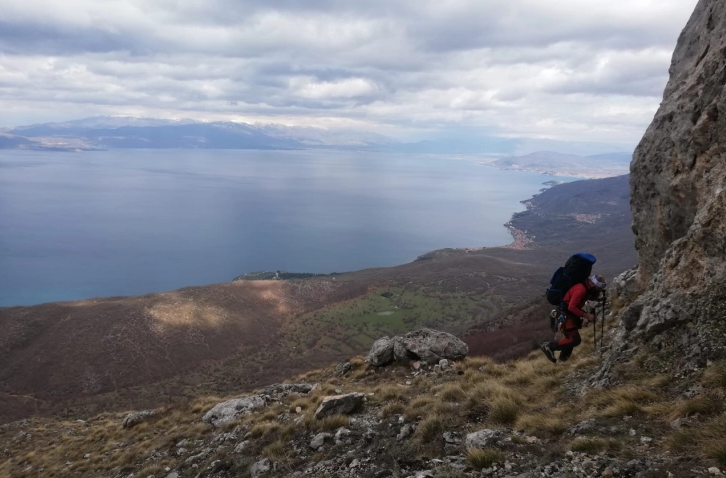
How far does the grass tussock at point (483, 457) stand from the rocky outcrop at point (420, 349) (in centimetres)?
836

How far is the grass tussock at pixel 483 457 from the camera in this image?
5.42m

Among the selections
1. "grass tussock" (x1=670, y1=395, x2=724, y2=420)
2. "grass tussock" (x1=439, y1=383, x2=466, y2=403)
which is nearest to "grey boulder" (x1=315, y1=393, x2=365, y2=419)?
"grass tussock" (x1=439, y1=383, x2=466, y2=403)

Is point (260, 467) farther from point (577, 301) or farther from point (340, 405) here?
point (577, 301)

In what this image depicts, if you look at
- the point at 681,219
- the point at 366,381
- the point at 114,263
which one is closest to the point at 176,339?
the point at 366,381

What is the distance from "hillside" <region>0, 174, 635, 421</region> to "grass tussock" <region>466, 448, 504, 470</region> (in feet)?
35.1

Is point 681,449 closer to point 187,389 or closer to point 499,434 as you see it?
point 499,434

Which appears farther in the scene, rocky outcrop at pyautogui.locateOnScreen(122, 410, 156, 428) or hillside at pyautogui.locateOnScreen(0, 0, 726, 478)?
rocky outcrop at pyautogui.locateOnScreen(122, 410, 156, 428)

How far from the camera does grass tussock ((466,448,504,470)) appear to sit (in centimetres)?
542

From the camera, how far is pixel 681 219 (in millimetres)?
10578

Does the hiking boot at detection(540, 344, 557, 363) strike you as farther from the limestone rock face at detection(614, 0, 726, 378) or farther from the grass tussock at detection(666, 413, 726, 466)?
the grass tussock at detection(666, 413, 726, 466)

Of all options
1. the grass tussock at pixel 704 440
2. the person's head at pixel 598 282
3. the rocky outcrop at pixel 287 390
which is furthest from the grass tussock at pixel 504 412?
the rocky outcrop at pixel 287 390

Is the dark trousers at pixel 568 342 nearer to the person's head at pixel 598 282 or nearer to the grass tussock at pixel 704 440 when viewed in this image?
the person's head at pixel 598 282

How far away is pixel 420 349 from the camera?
14.4m

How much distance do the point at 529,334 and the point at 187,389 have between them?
27658mm
